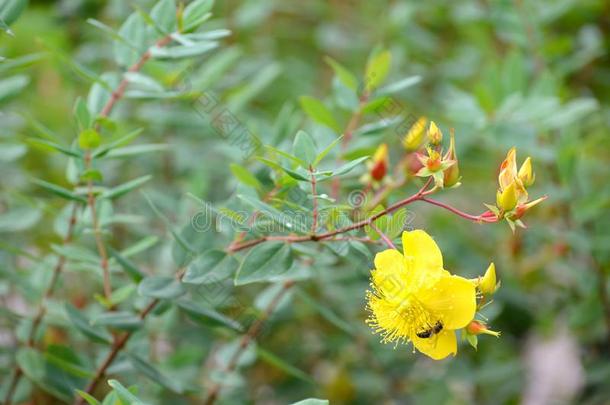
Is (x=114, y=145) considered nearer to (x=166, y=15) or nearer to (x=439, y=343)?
(x=166, y=15)

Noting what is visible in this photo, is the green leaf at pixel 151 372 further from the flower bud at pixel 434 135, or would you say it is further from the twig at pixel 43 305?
the flower bud at pixel 434 135

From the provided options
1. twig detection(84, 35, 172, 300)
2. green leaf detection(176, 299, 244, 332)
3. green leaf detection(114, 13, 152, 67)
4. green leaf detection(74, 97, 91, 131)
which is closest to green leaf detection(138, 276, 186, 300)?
green leaf detection(176, 299, 244, 332)

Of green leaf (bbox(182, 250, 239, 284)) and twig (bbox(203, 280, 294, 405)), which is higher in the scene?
green leaf (bbox(182, 250, 239, 284))

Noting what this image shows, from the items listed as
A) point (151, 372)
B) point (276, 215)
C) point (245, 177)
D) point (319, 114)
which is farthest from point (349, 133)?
point (151, 372)

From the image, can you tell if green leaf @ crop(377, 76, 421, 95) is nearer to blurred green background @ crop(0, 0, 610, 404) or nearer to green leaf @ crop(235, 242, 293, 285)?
blurred green background @ crop(0, 0, 610, 404)

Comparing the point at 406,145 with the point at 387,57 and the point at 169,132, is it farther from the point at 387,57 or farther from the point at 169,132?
A: the point at 169,132

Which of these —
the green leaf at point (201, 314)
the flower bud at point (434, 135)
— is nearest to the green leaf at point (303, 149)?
the flower bud at point (434, 135)
